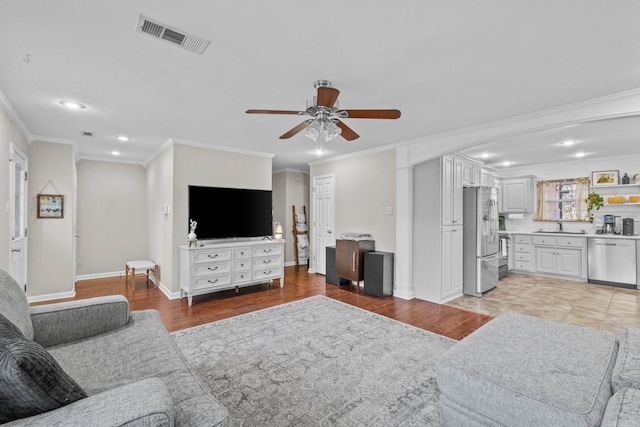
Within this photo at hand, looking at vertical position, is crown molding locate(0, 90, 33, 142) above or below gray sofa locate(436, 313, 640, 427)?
above

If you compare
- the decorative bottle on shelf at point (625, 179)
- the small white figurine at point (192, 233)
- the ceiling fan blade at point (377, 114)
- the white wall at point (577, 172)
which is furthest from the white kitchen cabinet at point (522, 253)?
the small white figurine at point (192, 233)

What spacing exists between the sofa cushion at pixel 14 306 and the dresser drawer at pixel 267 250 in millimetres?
3220

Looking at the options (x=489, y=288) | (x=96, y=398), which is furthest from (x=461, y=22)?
(x=489, y=288)

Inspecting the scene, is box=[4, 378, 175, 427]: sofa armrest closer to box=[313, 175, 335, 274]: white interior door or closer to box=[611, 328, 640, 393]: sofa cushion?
box=[611, 328, 640, 393]: sofa cushion

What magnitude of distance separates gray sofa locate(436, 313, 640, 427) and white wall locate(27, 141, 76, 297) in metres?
5.50

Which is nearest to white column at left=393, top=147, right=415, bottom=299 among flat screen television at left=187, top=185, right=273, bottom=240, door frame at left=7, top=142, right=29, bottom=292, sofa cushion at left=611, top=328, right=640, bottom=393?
flat screen television at left=187, top=185, right=273, bottom=240

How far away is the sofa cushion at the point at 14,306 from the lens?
148 cm

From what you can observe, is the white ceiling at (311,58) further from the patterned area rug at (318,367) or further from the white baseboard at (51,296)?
the white baseboard at (51,296)

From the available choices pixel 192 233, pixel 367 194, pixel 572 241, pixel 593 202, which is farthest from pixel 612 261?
pixel 192 233

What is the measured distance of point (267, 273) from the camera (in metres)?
5.02

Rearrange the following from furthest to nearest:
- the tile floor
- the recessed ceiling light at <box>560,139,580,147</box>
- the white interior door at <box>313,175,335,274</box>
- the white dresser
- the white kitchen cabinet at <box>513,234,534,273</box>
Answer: the white kitchen cabinet at <box>513,234,534,273</box> < the white interior door at <box>313,175,335,274</box> < the recessed ceiling light at <box>560,139,580,147</box> < the white dresser < the tile floor

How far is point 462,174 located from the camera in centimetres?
488

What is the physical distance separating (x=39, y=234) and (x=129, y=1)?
177 inches

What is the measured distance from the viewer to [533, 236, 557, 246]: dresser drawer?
6.00 m
